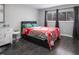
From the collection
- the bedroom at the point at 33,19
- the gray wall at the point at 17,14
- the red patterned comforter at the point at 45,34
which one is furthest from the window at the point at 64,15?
the red patterned comforter at the point at 45,34

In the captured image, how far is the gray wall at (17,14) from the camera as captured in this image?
467 centimetres

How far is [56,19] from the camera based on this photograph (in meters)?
6.37

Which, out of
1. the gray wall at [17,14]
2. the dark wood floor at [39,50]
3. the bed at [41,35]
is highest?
the gray wall at [17,14]

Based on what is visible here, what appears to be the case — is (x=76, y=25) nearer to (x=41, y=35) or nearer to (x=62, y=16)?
(x=62, y=16)

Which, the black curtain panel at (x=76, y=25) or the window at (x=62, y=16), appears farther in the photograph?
the window at (x=62, y=16)

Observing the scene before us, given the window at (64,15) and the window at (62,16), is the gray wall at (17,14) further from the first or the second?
the window at (62,16)

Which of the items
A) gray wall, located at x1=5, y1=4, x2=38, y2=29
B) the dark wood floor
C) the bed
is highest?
gray wall, located at x1=5, y1=4, x2=38, y2=29

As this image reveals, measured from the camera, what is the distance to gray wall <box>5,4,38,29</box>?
184 inches

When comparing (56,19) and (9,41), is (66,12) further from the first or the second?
(9,41)

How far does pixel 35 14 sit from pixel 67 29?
261 cm

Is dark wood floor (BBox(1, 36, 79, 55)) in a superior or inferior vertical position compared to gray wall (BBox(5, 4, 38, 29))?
inferior

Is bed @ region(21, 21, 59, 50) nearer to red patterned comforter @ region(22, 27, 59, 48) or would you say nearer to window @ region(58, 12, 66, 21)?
red patterned comforter @ region(22, 27, 59, 48)

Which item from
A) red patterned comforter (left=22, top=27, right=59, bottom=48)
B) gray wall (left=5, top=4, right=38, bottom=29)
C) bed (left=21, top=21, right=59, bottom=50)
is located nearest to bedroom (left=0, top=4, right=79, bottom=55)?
gray wall (left=5, top=4, right=38, bottom=29)

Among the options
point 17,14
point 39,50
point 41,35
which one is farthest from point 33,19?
point 39,50
